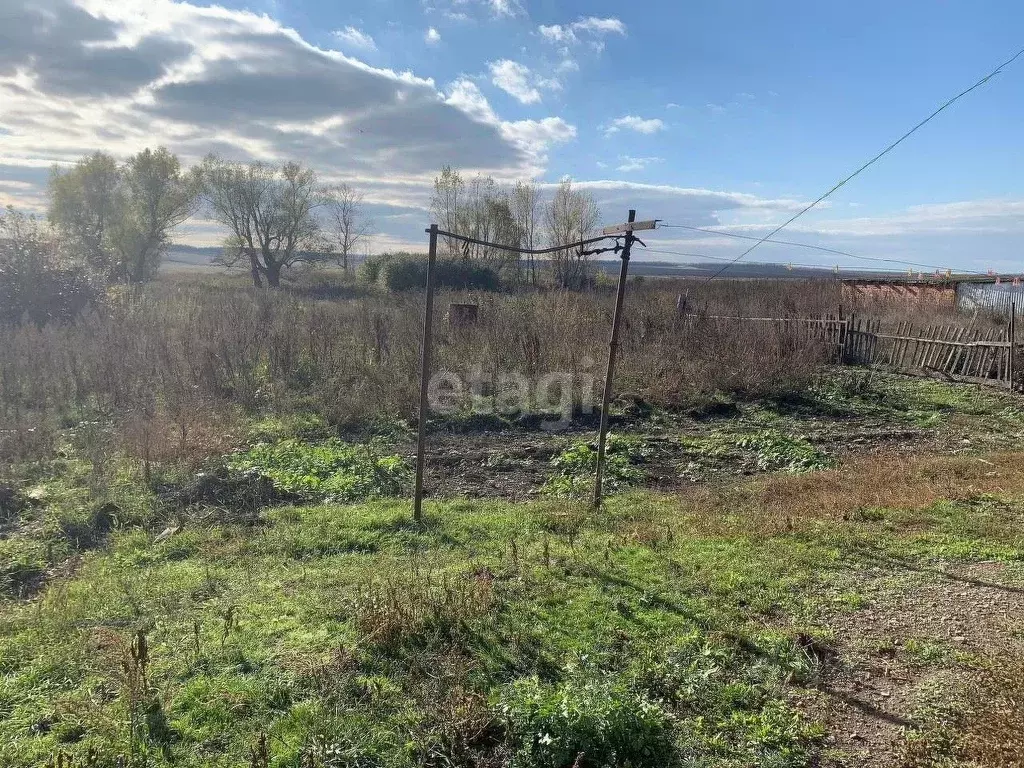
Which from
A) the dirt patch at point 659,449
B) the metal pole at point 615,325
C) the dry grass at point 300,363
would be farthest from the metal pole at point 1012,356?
the metal pole at point 615,325

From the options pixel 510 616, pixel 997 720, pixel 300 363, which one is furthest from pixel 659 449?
pixel 300 363

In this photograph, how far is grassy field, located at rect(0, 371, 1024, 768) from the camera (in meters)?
2.84

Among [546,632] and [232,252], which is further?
[232,252]

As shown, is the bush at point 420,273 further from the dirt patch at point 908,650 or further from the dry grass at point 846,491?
the dirt patch at point 908,650

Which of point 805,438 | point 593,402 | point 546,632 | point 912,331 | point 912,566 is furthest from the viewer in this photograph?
point 912,331

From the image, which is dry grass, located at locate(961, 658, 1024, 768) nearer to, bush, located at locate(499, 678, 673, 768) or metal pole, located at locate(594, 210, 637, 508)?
bush, located at locate(499, 678, 673, 768)

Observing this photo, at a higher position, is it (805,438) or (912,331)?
(912,331)

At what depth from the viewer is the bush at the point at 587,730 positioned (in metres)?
2.65

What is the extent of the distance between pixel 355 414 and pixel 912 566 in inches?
322

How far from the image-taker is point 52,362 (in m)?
12.4

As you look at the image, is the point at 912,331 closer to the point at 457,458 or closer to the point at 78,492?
the point at 457,458

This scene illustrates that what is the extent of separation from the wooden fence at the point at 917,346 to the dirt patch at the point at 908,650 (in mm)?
11779

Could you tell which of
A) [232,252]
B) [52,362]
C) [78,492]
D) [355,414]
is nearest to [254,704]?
[78,492]

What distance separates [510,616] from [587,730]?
1.39 metres
